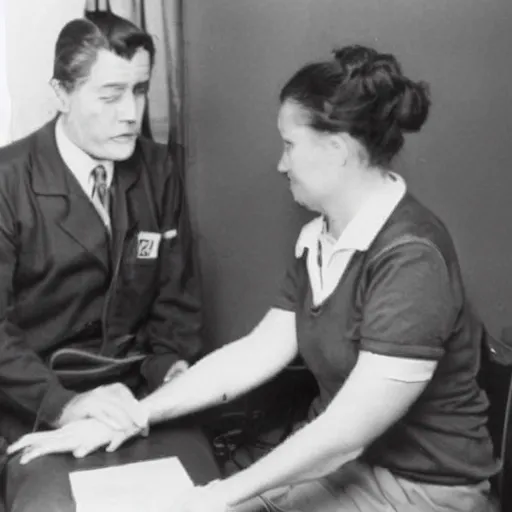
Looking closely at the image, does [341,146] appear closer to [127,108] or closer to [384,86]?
[384,86]

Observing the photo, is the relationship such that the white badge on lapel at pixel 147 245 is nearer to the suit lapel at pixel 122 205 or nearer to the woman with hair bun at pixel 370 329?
the suit lapel at pixel 122 205

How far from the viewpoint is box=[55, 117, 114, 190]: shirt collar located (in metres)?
1.41

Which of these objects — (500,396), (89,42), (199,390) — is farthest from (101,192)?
(500,396)

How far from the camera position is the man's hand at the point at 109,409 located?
1216 mm

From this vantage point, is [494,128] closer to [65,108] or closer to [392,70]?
[392,70]

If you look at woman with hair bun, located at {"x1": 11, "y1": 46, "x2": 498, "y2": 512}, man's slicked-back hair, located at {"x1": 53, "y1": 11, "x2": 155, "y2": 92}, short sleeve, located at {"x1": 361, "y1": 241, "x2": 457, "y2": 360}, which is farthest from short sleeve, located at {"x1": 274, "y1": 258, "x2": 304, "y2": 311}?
man's slicked-back hair, located at {"x1": 53, "y1": 11, "x2": 155, "y2": 92}

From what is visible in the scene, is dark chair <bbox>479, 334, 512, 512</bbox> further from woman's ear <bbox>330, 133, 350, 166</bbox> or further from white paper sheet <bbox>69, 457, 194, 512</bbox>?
white paper sheet <bbox>69, 457, 194, 512</bbox>

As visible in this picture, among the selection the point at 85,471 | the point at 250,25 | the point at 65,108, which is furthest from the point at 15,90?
the point at 85,471

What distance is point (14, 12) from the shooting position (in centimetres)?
140

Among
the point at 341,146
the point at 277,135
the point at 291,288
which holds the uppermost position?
the point at 341,146

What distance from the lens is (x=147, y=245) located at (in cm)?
149

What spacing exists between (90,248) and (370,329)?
60 cm

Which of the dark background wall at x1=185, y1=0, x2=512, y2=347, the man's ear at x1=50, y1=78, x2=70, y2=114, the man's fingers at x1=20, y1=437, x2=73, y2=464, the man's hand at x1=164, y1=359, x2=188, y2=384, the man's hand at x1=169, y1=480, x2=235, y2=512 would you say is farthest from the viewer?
the dark background wall at x1=185, y1=0, x2=512, y2=347

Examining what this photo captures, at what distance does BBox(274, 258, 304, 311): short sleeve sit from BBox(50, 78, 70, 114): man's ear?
1.57 ft
